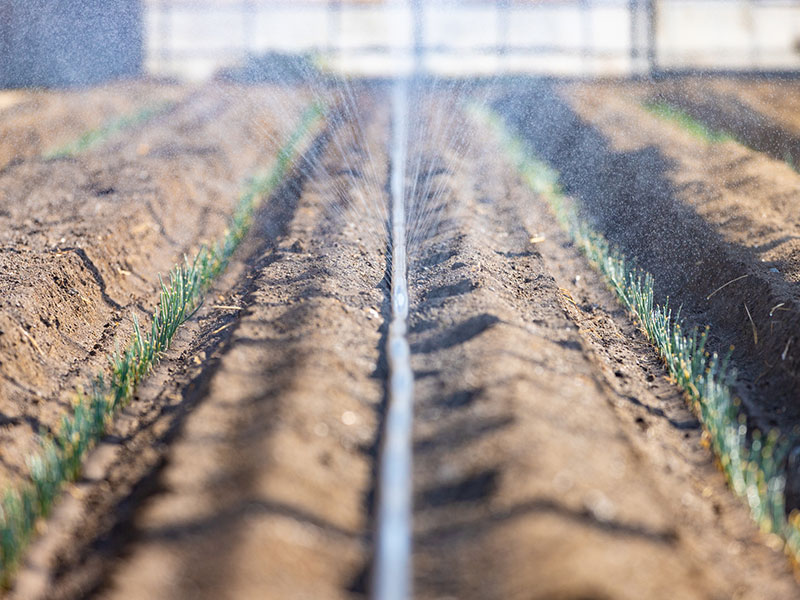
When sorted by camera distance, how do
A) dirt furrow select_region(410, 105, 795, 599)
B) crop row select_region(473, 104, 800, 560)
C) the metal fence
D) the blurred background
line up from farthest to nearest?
the metal fence < the blurred background < crop row select_region(473, 104, 800, 560) < dirt furrow select_region(410, 105, 795, 599)

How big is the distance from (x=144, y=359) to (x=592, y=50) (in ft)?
44.0

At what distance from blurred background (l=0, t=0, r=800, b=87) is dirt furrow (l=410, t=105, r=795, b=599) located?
10.8 meters

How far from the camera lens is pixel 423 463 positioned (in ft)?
8.46

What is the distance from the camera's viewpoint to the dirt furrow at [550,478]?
2.07 meters

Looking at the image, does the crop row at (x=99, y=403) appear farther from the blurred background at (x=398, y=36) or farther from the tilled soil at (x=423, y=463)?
the blurred background at (x=398, y=36)

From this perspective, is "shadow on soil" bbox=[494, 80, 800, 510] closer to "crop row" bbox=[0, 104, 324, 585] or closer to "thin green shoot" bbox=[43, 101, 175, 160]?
"crop row" bbox=[0, 104, 324, 585]

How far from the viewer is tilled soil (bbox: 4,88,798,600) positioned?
2.10 m

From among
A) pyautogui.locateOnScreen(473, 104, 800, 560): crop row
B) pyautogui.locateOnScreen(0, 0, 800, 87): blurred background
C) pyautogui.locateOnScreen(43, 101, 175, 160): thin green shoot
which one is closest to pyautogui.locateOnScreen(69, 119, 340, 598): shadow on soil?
pyautogui.locateOnScreen(473, 104, 800, 560): crop row

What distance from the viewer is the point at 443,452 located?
2605mm

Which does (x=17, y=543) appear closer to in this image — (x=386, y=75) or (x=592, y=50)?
(x=386, y=75)

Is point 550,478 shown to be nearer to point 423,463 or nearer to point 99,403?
point 423,463

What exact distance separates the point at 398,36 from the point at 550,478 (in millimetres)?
15388

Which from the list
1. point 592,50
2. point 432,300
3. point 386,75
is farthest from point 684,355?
point 592,50

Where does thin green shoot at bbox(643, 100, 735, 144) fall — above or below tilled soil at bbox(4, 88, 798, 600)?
above
